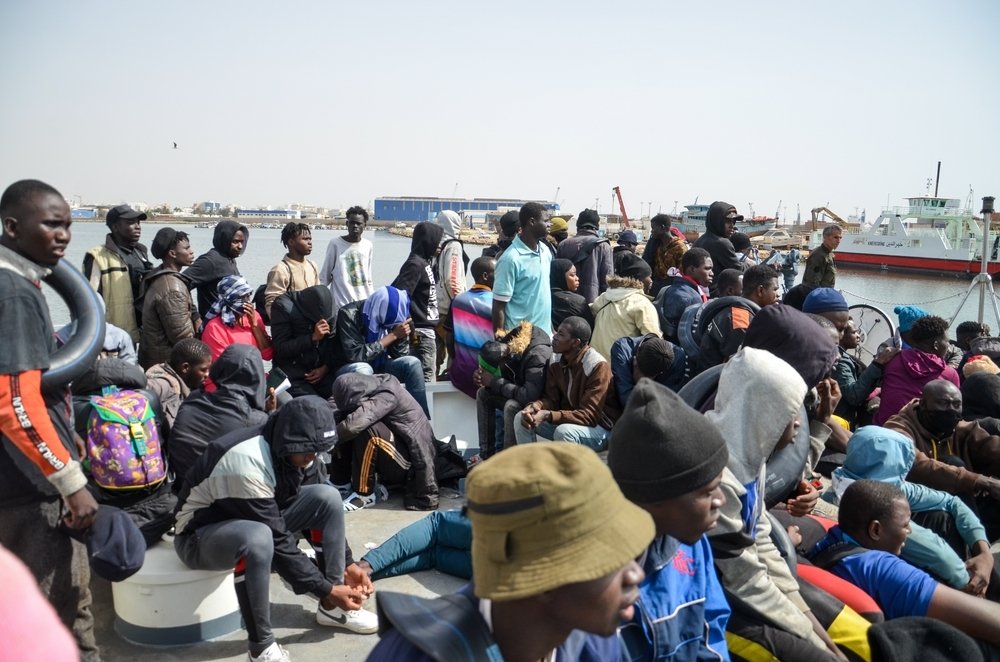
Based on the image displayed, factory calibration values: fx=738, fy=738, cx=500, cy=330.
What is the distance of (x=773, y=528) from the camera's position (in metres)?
2.80

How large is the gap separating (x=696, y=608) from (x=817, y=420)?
204 centimetres

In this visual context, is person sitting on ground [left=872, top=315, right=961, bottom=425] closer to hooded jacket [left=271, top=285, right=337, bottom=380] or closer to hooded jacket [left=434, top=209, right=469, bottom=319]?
hooded jacket [left=434, top=209, right=469, bottom=319]

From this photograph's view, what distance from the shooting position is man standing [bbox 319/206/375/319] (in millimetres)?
6691

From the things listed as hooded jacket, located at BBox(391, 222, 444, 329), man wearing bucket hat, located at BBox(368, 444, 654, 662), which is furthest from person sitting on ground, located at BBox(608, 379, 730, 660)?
hooded jacket, located at BBox(391, 222, 444, 329)

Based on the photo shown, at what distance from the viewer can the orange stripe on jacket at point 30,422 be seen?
2.39 meters

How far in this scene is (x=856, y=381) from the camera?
5766 mm

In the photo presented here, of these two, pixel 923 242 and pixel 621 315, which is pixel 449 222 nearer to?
pixel 621 315

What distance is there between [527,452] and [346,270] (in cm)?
557

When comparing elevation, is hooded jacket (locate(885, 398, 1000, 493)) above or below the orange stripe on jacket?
below

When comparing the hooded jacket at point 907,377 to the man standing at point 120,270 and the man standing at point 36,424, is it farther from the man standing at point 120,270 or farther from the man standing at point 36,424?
the man standing at point 120,270

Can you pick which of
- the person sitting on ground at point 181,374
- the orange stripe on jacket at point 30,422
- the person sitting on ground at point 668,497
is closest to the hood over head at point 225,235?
the person sitting on ground at point 181,374

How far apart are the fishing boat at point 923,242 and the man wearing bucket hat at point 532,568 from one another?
1499 inches

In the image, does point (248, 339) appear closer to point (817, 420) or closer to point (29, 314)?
point (29, 314)

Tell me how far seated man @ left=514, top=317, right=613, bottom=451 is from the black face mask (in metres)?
1.85
